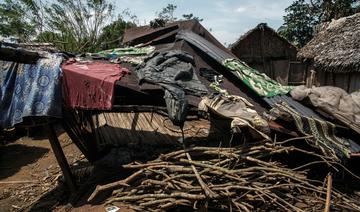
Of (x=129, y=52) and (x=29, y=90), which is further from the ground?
(x=129, y=52)

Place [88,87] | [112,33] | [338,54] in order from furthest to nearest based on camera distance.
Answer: [112,33] < [338,54] < [88,87]

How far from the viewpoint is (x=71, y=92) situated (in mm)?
5875

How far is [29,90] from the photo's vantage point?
583 centimetres

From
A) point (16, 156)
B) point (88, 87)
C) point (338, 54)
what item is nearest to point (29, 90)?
point (88, 87)

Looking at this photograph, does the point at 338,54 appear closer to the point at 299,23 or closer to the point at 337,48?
the point at 337,48

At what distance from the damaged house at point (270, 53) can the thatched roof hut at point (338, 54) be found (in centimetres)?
292

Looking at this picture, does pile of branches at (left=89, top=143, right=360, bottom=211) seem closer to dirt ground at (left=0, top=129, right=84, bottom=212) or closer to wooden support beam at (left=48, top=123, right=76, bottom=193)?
wooden support beam at (left=48, top=123, right=76, bottom=193)

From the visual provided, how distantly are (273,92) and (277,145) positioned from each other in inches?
52.3

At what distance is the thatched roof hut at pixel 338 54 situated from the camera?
12207 millimetres

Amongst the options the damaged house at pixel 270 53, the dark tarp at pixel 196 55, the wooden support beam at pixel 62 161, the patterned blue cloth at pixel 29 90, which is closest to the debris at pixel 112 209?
the wooden support beam at pixel 62 161

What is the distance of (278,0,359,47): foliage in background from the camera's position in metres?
21.0

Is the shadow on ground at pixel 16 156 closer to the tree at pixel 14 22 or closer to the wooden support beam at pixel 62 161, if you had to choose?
the wooden support beam at pixel 62 161

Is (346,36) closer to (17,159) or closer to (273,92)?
(273,92)

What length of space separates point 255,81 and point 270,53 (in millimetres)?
12021
